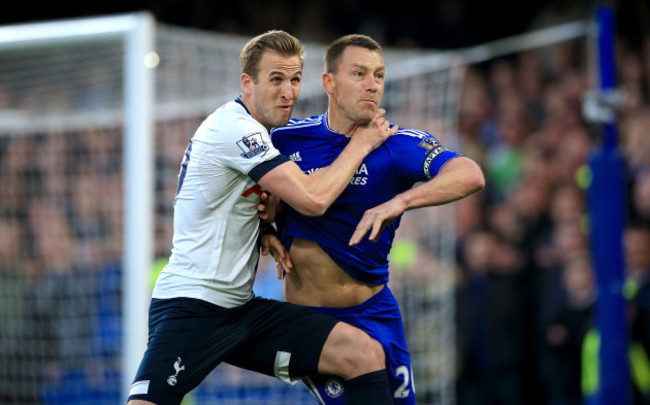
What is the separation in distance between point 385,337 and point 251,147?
1217 mm

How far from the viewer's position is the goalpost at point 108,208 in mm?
7961

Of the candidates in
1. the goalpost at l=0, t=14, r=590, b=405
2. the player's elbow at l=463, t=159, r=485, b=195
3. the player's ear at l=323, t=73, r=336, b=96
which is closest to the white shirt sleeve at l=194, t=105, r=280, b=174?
the player's ear at l=323, t=73, r=336, b=96

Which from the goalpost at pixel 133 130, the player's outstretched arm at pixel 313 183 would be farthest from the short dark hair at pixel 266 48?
the goalpost at pixel 133 130

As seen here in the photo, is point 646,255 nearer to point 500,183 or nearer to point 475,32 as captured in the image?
point 500,183

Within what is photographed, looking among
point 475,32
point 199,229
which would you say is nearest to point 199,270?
point 199,229

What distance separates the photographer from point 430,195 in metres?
3.97

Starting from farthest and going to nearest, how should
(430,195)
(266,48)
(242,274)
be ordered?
(266,48)
(242,274)
(430,195)

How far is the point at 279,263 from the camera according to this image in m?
4.50

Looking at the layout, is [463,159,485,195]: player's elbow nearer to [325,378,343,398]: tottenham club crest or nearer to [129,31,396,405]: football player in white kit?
[129,31,396,405]: football player in white kit

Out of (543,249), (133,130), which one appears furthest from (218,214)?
(543,249)

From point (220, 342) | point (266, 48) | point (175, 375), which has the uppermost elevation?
→ point (266, 48)

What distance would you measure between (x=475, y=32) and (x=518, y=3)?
0.75m

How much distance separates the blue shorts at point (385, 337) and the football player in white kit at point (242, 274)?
9.9 inches

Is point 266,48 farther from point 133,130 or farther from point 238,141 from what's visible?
point 133,130
